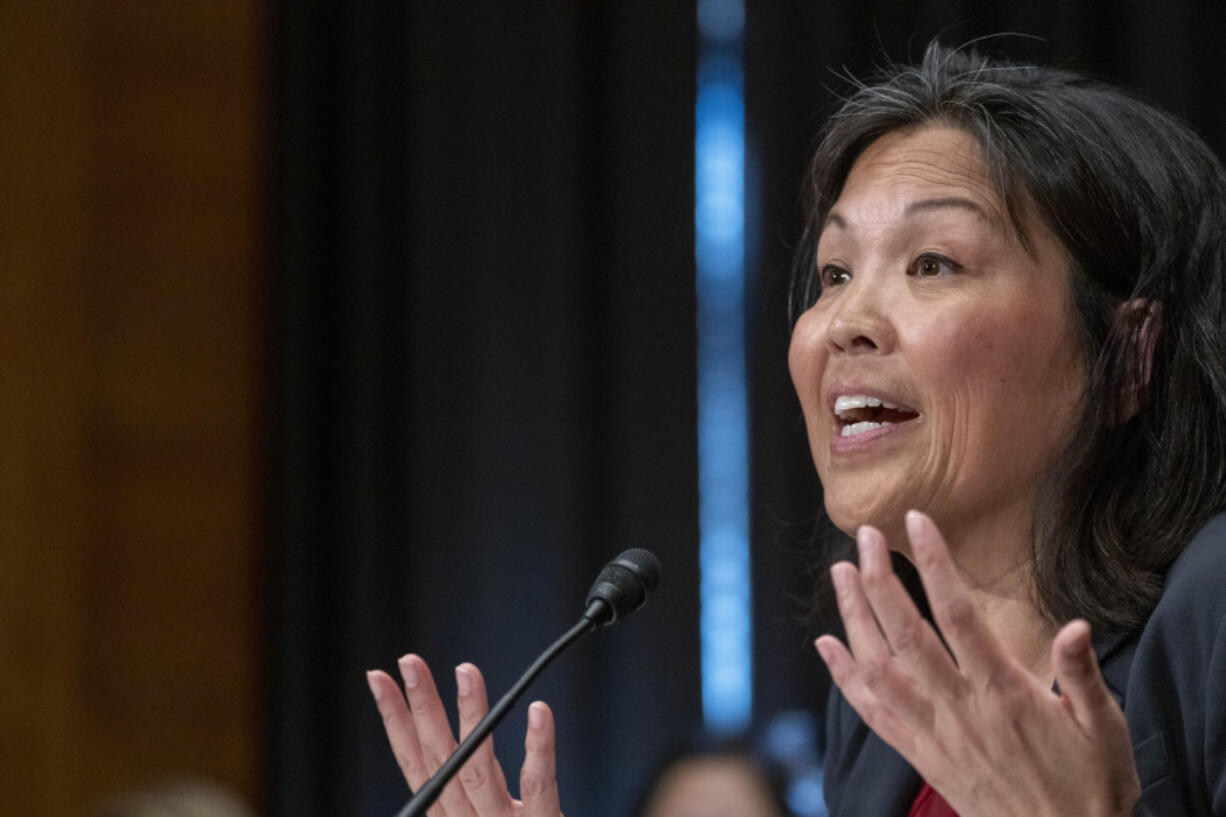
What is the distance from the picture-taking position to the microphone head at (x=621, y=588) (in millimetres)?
1321

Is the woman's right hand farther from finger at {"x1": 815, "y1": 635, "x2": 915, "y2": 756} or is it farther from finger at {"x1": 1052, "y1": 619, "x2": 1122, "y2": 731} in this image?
finger at {"x1": 1052, "y1": 619, "x2": 1122, "y2": 731}

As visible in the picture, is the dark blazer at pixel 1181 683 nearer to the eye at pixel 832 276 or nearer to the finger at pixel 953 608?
the finger at pixel 953 608

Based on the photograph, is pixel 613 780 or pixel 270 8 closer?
pixel 613 780

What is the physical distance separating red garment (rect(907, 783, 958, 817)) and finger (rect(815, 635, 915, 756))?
18.0 inches

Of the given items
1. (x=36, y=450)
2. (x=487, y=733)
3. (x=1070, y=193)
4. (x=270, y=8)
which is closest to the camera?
(x=487, y=733)

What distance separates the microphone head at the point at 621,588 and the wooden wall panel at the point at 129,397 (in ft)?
6.55

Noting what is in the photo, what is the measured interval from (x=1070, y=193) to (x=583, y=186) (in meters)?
1.61

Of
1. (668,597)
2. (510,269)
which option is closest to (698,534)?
(668,597)

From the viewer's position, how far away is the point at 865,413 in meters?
1.61

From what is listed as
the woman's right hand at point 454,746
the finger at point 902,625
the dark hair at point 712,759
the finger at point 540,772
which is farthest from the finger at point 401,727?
the dark hair at point 712,759

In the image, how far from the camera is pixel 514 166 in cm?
311

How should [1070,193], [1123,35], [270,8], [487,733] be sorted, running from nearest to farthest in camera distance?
[487,733], [1070,193], [1123,35], [270,8]

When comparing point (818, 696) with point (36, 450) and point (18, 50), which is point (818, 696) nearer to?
point (36, 450)

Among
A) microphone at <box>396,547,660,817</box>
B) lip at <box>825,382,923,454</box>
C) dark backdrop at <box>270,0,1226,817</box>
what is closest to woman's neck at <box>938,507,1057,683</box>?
lip at <box>825,382,923,454</box>
